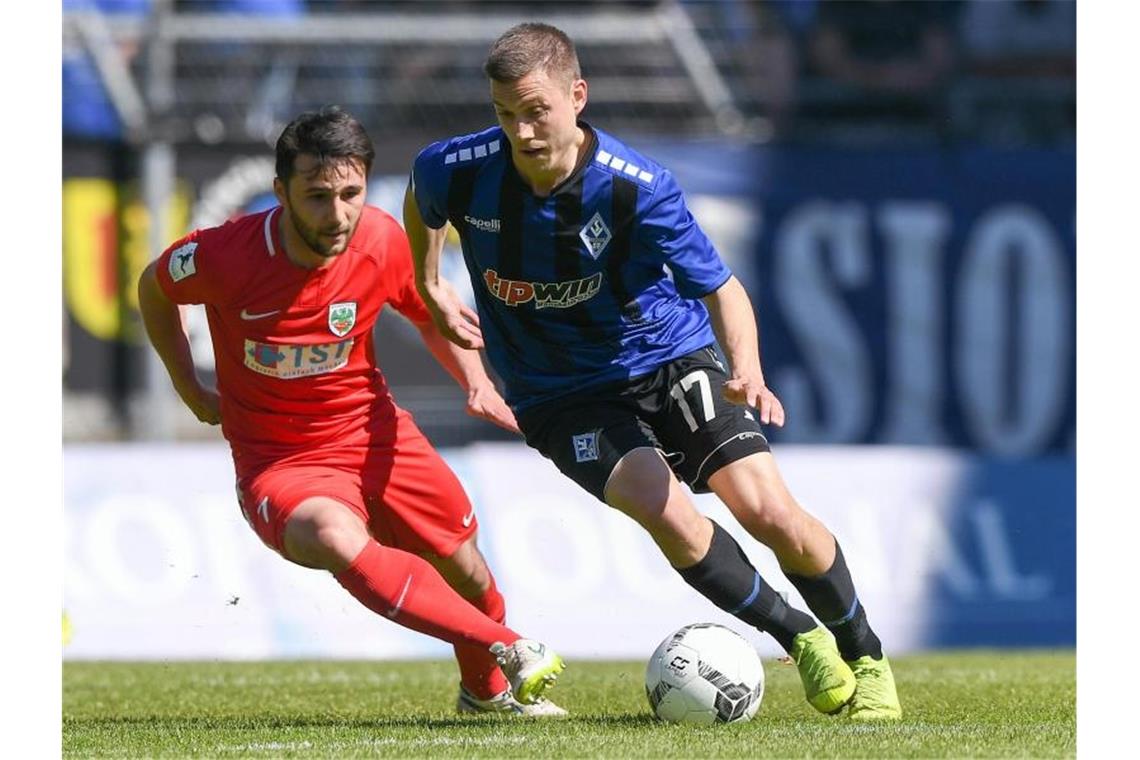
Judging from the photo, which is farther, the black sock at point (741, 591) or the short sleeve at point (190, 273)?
the short sleeve at point (190, 273)

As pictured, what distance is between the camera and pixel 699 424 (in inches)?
241

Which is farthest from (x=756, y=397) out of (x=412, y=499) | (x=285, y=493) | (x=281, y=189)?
(x=281, y=189)

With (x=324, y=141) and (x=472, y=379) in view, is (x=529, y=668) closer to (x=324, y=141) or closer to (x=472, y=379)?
(x=472, y=379)

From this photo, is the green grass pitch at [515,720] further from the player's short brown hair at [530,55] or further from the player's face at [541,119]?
the player's short brown hair at [530,55]

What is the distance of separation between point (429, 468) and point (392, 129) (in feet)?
27.3

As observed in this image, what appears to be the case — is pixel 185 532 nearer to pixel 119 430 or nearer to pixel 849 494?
pixel 119 430

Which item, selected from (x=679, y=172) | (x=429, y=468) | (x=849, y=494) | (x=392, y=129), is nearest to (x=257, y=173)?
(x=392, y=129)

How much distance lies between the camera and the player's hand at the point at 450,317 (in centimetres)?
638

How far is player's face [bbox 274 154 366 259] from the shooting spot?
6031mm

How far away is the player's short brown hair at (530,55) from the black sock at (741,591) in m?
1.62

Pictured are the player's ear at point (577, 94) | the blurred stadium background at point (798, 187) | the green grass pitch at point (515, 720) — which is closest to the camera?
the green grass pitch at point (515, 720)

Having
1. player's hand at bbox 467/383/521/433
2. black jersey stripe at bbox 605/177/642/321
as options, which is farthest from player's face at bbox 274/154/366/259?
black jersey stripe at bbox 605/177/642/321

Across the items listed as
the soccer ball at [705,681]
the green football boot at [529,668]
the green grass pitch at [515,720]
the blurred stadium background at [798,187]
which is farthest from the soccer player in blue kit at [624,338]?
the blurred stadium background at [798,187]

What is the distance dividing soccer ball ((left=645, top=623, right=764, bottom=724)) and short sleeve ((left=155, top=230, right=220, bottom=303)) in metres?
2.00
